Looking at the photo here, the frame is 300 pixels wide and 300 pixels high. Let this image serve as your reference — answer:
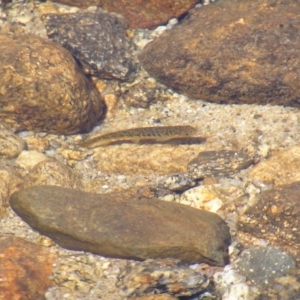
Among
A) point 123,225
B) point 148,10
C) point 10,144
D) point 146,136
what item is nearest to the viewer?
point 123,225

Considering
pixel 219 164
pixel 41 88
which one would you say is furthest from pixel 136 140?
pixel 41 88

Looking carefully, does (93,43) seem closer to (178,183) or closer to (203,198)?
(178,183)

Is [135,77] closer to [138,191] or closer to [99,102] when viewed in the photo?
[99,102]

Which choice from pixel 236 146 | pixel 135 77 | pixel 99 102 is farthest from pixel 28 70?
pixel 236 146

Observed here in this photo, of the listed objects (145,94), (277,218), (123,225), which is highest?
(123,225)

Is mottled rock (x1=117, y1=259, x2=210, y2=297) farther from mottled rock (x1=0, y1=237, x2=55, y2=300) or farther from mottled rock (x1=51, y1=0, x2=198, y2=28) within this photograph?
mottled rock (x1=51, y1=0, x2=198, y2=28)

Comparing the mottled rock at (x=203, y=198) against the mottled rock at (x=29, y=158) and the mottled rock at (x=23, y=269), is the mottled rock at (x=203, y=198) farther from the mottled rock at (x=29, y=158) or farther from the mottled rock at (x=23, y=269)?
the mottled rock at (x=29, y=158)
